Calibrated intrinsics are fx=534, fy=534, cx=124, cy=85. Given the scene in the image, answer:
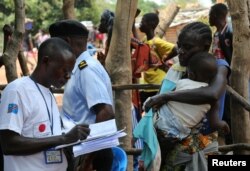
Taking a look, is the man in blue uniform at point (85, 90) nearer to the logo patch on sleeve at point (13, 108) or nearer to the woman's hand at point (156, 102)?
the woman's hand at point (156, 102)

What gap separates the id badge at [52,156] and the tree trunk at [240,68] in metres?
2.09

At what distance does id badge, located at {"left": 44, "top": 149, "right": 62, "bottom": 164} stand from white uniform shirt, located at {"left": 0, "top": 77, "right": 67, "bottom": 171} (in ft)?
0.06


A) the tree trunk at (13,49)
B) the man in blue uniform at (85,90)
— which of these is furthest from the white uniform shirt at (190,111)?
the tree trunk at (13,49)

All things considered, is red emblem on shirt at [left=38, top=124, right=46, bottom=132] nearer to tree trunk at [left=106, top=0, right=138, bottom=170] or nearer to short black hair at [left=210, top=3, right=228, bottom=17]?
tree trunk at [left=106, top=0, right=138, bottom=170]

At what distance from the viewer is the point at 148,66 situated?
22.2ft

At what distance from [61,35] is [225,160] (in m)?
1.34

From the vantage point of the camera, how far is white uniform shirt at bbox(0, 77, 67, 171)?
258 cm

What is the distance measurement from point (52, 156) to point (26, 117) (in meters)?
0.25

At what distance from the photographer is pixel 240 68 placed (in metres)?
4.45

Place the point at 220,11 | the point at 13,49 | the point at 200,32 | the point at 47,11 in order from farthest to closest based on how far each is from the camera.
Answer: the point at 47,11 → the point at 220,11 → the point at 13,49 → the point at 200,32

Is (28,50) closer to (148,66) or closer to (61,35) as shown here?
(148,66)

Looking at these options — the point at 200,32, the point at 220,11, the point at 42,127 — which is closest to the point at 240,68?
the point at 200,32

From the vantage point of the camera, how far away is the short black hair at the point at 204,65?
3.13 m

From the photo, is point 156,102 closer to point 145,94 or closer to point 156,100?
point 156,100
